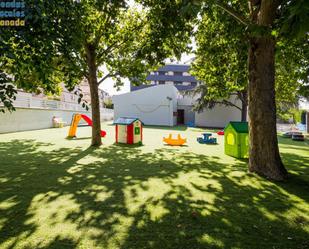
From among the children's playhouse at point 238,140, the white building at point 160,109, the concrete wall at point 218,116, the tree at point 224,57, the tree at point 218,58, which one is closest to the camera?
the children's playhouse at point 238,140

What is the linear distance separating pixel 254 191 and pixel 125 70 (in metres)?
9.04

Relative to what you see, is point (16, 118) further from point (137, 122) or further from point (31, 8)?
point (31, 8)

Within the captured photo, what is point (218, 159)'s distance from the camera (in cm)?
850

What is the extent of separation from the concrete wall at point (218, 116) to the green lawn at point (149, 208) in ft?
83.1

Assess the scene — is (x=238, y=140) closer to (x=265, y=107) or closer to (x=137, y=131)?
(x=265, y=107)

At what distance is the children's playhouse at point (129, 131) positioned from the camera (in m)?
12.2

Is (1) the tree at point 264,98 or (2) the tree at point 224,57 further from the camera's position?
(2) the tree at point 224,57

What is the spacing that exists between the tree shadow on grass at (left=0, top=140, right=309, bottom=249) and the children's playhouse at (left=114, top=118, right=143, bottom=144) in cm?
555

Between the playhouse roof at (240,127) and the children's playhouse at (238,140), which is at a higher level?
the playhouse roof at (240,127)

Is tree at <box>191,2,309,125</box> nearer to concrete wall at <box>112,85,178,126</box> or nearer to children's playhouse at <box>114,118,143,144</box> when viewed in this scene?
children's playhouse at <box>114,118,143,144</box>

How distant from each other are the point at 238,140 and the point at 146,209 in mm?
6105

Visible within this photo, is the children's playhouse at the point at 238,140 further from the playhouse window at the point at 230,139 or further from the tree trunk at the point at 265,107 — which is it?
the tree trunk at the point at 265,107

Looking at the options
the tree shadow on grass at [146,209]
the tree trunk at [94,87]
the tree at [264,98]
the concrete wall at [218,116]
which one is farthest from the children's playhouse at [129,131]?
the concrete wall at [218,116]

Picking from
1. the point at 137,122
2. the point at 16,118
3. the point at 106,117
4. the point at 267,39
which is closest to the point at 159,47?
the point at 137,122
